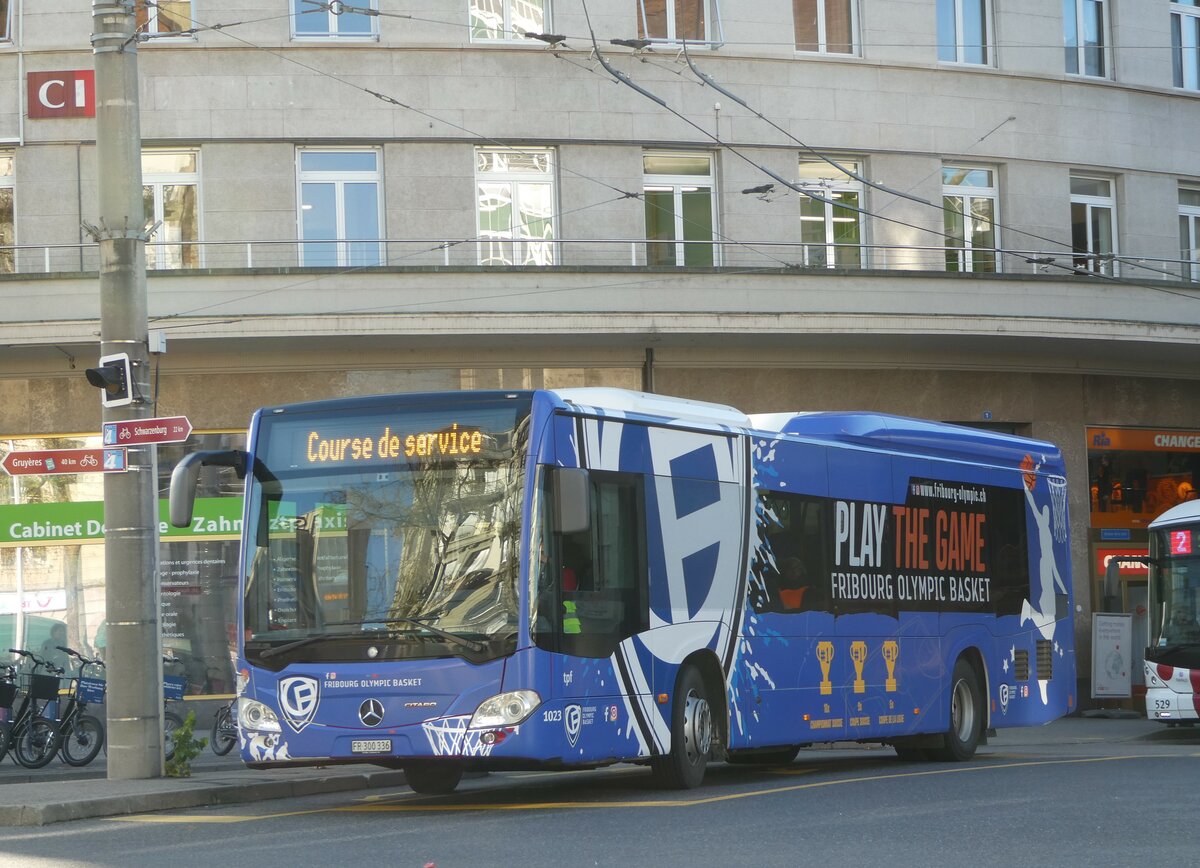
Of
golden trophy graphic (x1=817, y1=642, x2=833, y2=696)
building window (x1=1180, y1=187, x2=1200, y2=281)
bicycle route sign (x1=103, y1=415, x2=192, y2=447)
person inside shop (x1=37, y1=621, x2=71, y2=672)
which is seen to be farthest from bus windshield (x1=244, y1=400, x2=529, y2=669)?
building window (x1=1180, y1=187, x2=1200, y2=281)

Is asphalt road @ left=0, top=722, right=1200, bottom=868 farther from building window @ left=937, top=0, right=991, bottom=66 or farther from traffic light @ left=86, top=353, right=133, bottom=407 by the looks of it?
building window @ left=937, top=0, right=991, bottom=66

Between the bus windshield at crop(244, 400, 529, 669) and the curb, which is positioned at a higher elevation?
the bus windshield at crop(244, 400, 529, 669)

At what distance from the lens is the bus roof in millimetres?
23469

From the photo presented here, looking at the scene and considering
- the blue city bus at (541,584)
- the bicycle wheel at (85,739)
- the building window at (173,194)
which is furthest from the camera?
the building window at (173,194)

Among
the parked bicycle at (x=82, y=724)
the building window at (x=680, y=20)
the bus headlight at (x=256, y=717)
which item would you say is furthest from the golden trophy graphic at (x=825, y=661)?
the building window at (x=680, y=20)

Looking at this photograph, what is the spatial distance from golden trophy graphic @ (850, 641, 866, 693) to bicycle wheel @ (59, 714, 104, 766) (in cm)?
831

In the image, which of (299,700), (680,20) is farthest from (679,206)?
(299,700)

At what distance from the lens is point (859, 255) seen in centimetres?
2492

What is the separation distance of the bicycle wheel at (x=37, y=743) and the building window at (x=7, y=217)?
690cm

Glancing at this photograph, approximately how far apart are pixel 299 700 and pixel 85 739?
7953mm

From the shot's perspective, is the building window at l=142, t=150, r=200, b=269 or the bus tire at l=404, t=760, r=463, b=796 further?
the building window at l=142, t=150, r=200, b=269

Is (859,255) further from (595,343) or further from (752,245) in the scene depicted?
(595,343)

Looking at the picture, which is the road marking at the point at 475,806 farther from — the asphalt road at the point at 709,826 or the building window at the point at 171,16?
the building window at the point at 171,16

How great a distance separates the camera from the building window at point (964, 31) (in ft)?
85.5
